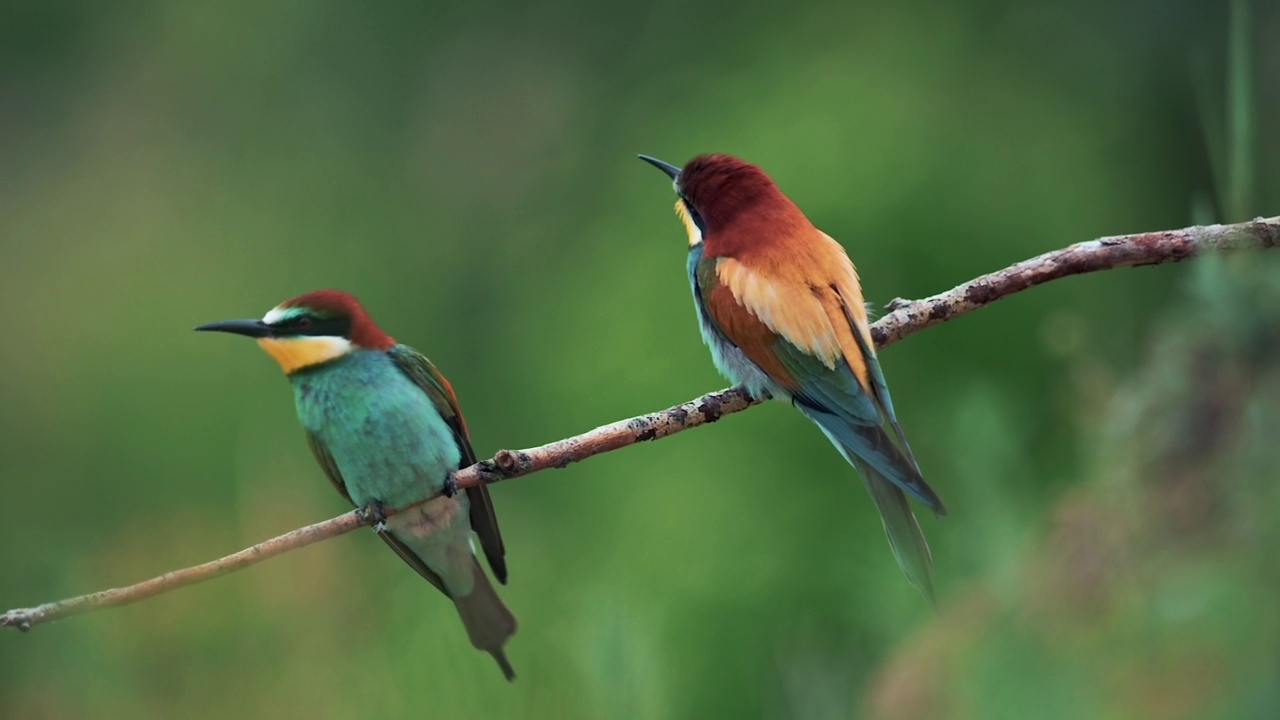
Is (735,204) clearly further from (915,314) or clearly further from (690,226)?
(915,314)

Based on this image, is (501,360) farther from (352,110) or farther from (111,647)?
(111,647)

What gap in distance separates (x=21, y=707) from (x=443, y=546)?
34.2 inches

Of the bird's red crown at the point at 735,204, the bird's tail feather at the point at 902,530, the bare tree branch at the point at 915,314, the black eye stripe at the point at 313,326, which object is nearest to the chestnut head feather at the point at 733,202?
the bird's red crown at the point at 735,204

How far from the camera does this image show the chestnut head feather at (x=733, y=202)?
5.08 feet

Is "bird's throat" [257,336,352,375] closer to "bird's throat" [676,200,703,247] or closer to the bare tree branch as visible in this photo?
the bare tree branch

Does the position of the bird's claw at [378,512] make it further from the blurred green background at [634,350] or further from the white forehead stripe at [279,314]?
the white forehead stripe at [279,314]

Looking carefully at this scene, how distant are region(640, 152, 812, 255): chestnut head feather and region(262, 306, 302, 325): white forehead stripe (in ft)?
1.54

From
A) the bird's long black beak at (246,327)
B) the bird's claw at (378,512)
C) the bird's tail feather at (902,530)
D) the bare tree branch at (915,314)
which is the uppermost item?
the bird's long black beak at (246,327)

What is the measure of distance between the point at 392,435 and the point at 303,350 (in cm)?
13

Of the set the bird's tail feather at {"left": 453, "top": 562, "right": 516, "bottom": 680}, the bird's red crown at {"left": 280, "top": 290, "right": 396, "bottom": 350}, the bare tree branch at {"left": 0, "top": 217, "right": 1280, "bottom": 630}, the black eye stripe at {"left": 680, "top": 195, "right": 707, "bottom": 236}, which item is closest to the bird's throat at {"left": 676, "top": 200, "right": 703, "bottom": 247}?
the black eye stripe at {"left": 680, "top": 195, "right": 707, "bottom": 236}

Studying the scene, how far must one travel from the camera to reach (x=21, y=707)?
183cm

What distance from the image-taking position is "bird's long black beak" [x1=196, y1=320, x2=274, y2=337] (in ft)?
3.82

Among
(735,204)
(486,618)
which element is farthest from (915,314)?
(486,618)

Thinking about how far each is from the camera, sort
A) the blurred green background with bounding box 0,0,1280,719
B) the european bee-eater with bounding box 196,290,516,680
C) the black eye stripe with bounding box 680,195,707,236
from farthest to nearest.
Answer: the black eye stripe with bounding box 680,195,707,236
the blurred green background with bounding box 0,0,1280,719
the european bee-eater with bounding box 196,290,516,680
